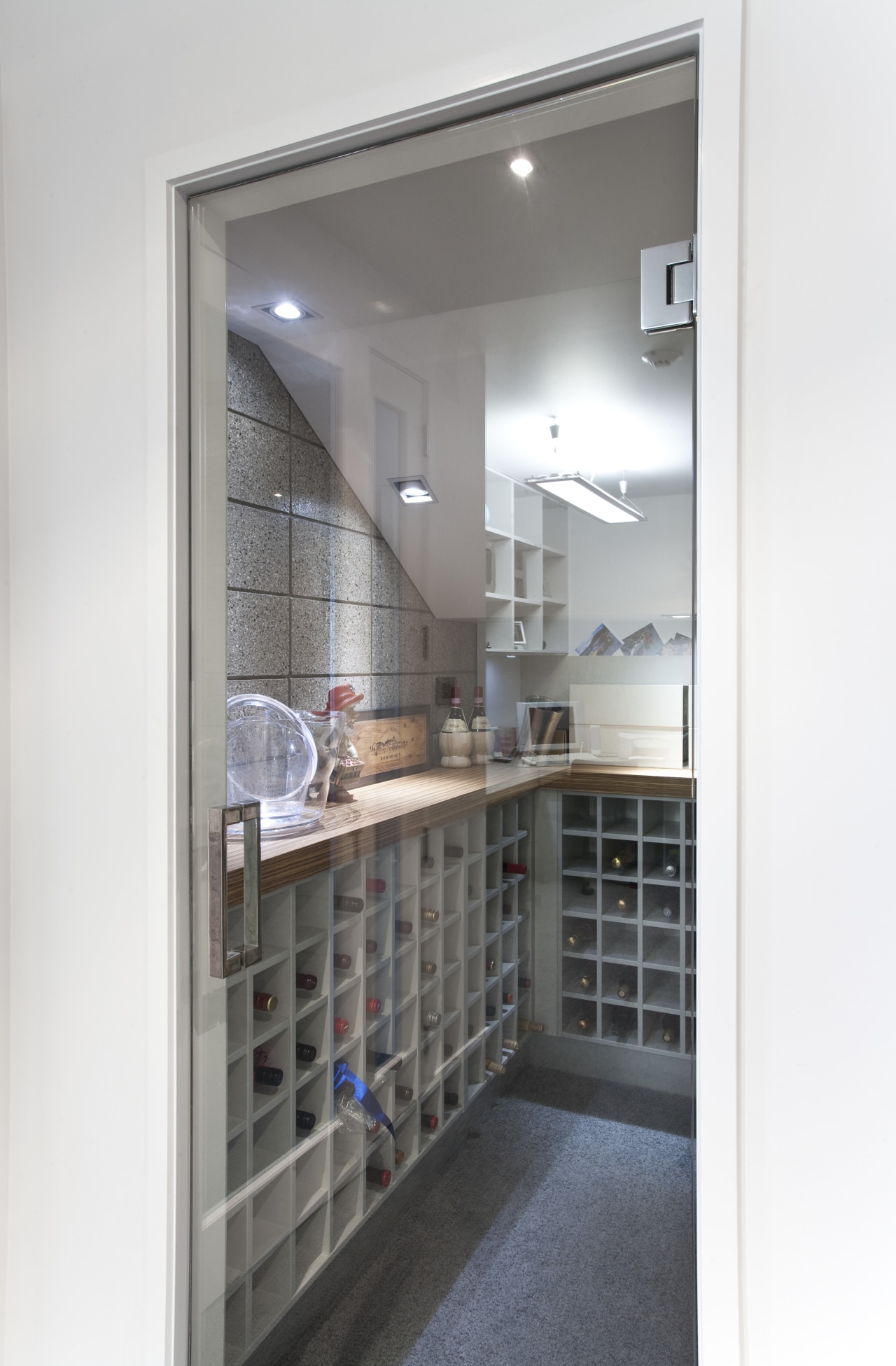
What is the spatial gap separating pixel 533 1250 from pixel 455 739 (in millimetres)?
644

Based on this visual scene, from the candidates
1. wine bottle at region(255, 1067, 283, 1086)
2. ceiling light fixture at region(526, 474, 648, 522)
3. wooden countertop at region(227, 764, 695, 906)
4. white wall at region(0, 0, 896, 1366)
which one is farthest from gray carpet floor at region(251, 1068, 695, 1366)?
ceiling light fixture at region(526, 474, 648, 522)

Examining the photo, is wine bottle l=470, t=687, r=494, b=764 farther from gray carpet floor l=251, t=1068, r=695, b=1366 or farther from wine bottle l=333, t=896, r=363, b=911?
gray carpet floor l=251, t=1068, r=695, b=1366

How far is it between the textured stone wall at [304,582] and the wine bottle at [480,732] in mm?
47

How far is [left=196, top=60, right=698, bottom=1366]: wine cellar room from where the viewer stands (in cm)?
97

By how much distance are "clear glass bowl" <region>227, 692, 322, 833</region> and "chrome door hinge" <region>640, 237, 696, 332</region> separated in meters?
0.70

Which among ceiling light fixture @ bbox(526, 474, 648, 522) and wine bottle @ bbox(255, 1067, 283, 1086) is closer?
ceiling light fixture @ bbox(526, 474, 648, 522)

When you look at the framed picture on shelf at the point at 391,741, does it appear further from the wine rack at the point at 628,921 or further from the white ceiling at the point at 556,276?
the white ceiling at the point at 556,276

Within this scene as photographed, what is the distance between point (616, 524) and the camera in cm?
98
